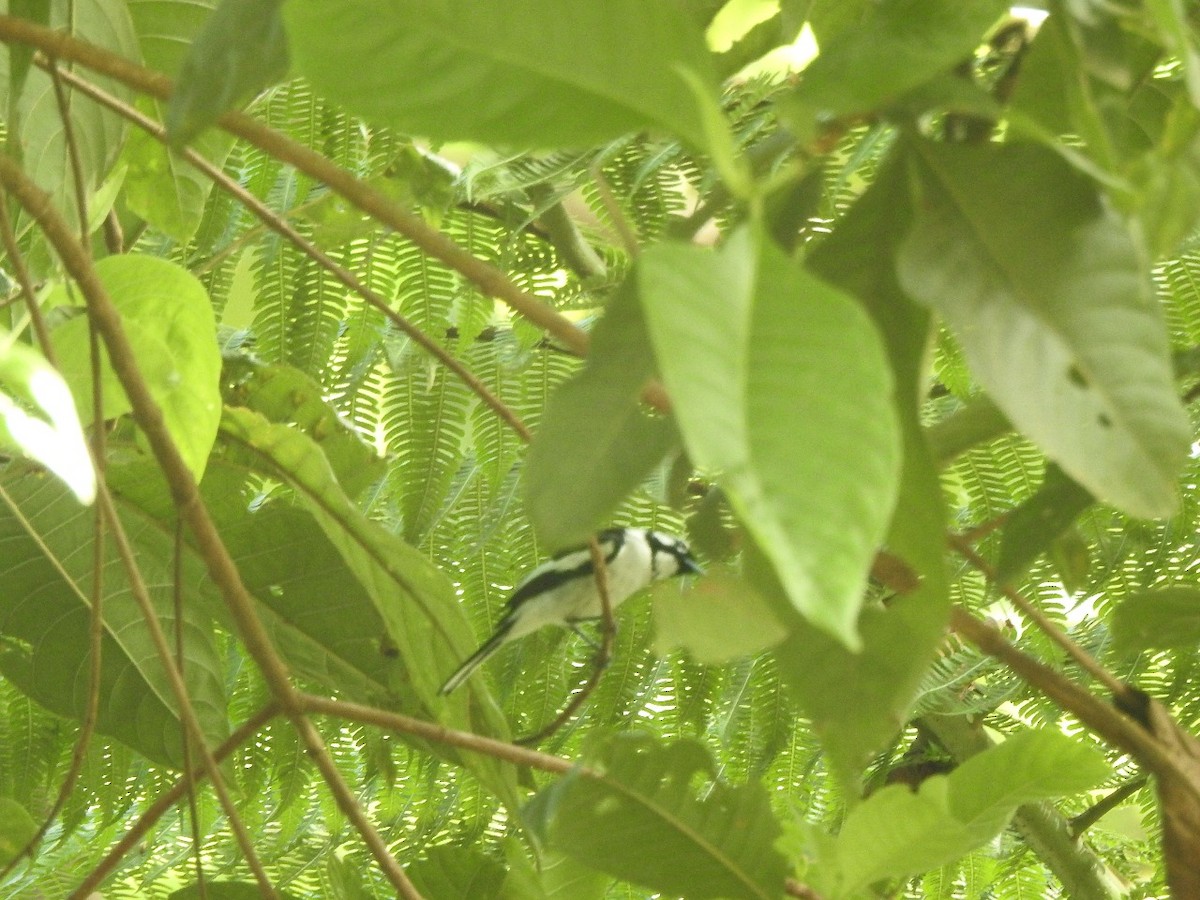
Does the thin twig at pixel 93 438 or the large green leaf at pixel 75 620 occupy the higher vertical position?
the thin twig at pixel 93 438

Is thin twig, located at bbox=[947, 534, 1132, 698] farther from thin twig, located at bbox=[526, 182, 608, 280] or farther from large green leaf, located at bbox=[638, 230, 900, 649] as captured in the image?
thin twig, located at bbox=[526, 182, 608, 280]

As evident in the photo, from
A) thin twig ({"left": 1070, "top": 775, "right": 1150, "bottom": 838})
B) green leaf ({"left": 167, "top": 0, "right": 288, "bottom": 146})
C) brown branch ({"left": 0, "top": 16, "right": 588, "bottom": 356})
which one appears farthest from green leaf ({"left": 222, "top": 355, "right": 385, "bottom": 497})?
thin twig ({"left": 1070, "top": 775, "right": 1150, "bottom": 838})

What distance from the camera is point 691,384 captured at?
0.24 metres

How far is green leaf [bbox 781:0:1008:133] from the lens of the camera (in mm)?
312

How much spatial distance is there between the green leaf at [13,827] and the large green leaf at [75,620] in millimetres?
113

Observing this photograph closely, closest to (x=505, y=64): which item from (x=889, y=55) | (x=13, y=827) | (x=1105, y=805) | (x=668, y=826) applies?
(x=889, y=55)

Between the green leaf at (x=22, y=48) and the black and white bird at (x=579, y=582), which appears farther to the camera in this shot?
the black and white bird at (x=579, y=582)

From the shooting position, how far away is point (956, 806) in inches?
22.3

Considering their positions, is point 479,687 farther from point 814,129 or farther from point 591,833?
point 814,129

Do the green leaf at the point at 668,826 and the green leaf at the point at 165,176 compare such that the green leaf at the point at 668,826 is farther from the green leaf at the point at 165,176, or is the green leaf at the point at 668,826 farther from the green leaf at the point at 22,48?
the green leaf at the point at 165,176

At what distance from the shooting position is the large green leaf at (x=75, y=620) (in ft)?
3.06

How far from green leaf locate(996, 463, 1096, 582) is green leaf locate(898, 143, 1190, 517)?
0.31 feet

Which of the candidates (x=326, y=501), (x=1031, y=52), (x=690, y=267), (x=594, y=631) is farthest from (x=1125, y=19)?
(x=594, y=631)

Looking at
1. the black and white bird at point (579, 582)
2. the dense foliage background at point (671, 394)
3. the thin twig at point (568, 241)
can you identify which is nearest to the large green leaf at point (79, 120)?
the dense foliage background at point (671, 394)
